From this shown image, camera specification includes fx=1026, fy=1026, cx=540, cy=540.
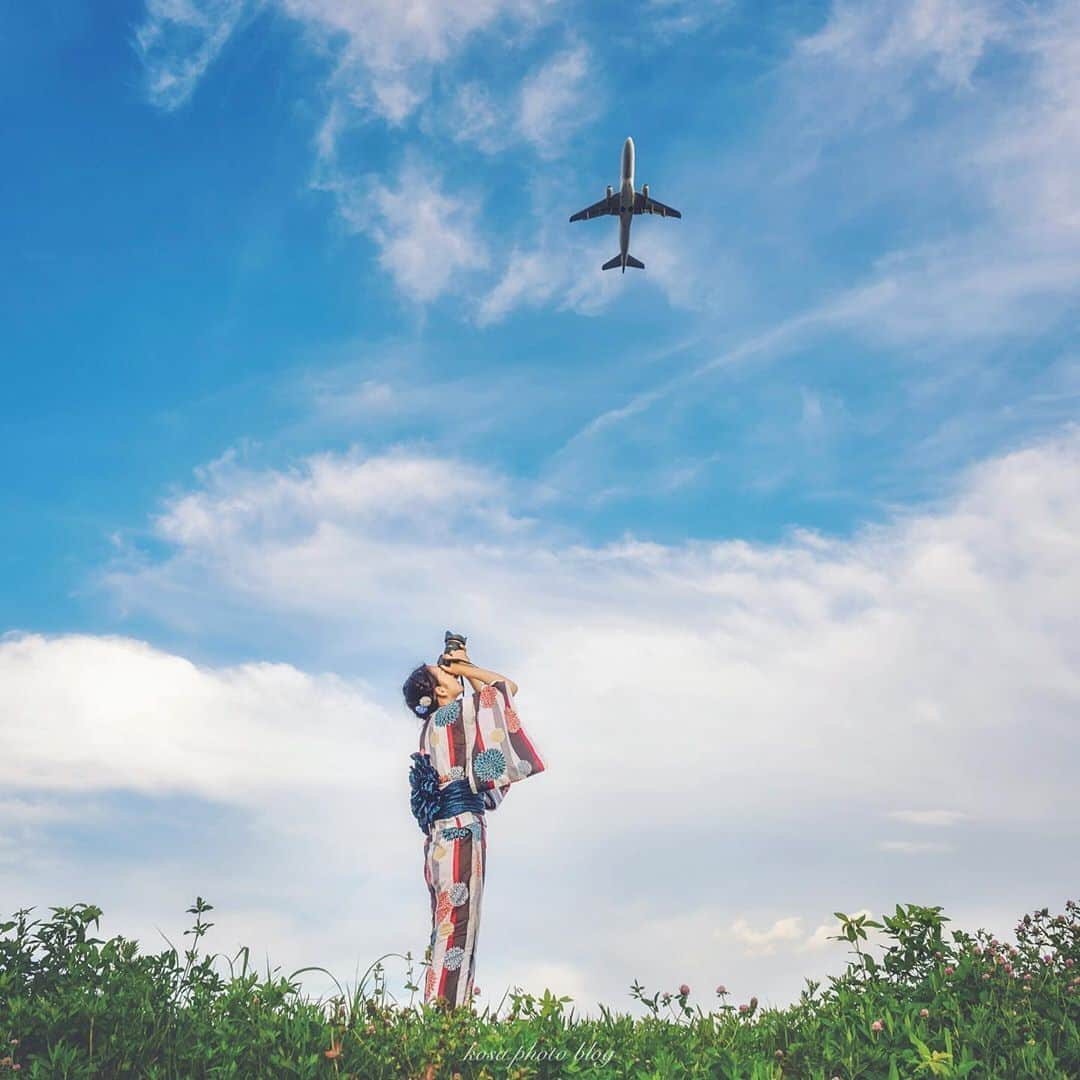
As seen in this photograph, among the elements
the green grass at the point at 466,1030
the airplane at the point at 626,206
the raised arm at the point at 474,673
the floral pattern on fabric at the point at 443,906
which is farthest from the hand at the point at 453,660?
the airplane at the point at 626,206

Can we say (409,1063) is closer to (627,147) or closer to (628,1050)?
(628,1050)

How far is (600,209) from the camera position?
41750mm

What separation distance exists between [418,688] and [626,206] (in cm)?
3346

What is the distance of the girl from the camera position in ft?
28.6

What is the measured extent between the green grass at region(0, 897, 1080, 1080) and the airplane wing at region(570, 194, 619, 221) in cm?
3677

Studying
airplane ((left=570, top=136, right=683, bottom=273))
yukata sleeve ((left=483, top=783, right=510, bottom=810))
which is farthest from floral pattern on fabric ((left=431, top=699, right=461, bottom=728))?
airplane ((left=570, top=136, right=683, bottom=273))

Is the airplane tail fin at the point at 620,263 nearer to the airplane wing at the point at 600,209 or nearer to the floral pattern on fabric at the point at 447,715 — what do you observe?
the airplane wing at the point at 600,209

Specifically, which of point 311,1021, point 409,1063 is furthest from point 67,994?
point 409,1063

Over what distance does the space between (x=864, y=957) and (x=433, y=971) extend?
11.5ft

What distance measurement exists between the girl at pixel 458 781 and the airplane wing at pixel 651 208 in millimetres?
34118

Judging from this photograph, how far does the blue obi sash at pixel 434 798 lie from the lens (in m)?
9.20

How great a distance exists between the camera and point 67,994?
581cm

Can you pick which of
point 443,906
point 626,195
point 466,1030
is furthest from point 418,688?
point 626,195

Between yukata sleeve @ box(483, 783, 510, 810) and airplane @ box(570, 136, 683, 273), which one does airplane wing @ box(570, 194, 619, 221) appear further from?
yukata sleeve @ box(483, 783, 510, 810)
